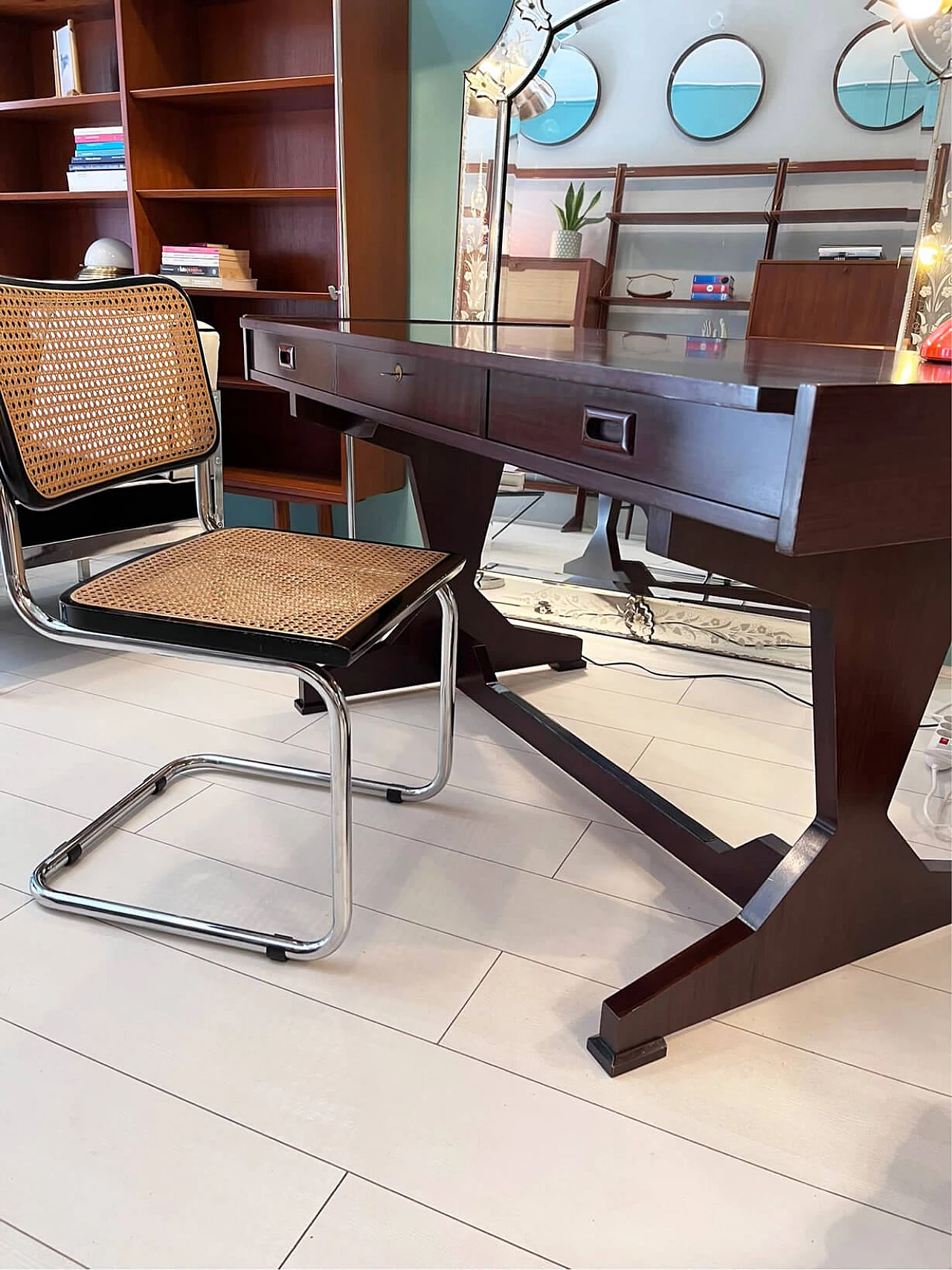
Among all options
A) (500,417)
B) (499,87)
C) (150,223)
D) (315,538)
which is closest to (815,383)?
(500,417)

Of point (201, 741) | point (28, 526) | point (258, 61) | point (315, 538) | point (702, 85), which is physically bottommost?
point (201, 741)

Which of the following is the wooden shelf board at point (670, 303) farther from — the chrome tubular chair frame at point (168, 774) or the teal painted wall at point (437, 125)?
the chrome tubular chair frame at point (168, 774)

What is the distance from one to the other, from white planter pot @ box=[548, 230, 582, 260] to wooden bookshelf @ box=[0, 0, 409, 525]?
52cm

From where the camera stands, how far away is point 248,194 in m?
2.55

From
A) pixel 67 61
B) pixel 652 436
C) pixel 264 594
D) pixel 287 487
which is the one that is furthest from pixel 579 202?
pixel 67 61

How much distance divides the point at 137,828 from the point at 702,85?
6.13ft

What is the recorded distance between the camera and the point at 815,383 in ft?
2.28

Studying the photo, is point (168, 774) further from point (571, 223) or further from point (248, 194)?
point (248, 194)

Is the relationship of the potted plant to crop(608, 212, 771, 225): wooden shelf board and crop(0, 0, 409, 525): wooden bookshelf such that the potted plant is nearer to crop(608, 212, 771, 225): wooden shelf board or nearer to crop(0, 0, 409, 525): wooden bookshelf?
crop(608, 212, 771, 225): wooden shelf board

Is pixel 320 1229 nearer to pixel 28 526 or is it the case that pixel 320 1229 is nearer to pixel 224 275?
pixel 28 526

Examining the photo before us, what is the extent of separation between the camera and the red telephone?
3.59 feet

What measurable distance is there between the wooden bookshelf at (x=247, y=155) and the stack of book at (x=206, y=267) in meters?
Result: 0.04

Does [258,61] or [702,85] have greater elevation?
[258,61]

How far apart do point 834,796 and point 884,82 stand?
156 cm
